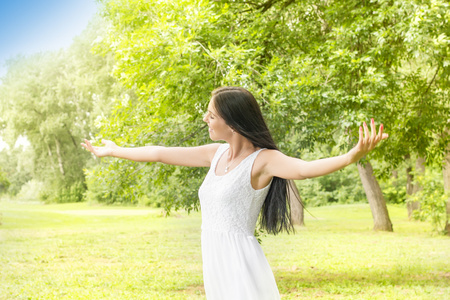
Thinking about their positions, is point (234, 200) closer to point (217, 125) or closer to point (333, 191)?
point (217, 125)

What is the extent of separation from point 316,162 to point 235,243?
1.70 feet

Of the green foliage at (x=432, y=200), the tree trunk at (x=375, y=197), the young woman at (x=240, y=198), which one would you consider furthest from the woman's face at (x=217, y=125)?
the tree trunk at (x=375, y=197)

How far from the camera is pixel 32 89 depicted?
24.0 metres

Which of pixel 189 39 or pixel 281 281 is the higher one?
pixel 189 39

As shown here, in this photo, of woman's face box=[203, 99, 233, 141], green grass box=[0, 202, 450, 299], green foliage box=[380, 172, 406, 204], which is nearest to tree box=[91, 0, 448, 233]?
green grass box=[0, 202, 450, 299]

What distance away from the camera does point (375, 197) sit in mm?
13992

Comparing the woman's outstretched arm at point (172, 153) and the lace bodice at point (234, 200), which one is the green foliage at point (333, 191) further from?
the lace bodice at point (234, 200)

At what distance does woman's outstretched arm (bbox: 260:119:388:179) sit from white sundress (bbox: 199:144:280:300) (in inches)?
3.5

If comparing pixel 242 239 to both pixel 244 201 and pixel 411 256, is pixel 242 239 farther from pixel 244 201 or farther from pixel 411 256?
pixel 411 256

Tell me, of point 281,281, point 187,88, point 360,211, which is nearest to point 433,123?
point 281,281

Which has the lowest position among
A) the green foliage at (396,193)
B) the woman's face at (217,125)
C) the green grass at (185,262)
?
the green grass at (185,262)

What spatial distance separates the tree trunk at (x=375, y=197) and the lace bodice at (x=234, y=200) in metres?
12.1

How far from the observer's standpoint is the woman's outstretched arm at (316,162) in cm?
178

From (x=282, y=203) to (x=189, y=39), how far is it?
3.59 m
